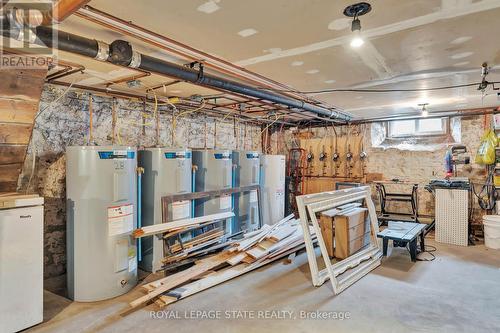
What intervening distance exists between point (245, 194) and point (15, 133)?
→ 9.24 ft

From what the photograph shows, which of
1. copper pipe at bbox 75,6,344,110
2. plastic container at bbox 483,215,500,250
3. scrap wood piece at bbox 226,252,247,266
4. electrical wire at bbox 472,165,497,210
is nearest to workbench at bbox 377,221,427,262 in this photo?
plastic container at bbox 483,215,500,250

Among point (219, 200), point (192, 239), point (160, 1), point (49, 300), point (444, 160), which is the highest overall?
point (160, 1)

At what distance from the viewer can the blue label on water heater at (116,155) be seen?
2629 mm

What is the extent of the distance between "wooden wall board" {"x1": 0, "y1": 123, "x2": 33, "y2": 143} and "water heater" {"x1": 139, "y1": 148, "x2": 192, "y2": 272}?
113cm

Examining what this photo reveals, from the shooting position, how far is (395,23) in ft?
5.89

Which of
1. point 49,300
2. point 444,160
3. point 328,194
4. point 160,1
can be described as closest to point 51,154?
point 49,300

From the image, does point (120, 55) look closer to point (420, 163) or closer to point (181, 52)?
point (181, 52)

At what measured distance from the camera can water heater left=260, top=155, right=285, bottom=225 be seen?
4902 mm

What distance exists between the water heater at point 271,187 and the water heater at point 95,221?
2.55 meters

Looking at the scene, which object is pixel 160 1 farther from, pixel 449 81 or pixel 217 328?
pixel 449 81

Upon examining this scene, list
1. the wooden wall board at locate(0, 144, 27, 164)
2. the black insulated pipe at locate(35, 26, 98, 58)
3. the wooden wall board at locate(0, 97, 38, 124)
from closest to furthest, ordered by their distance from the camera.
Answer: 1. the black insulated pipe at locate(35, 26, 98, 58)
2. the wooden wall board at locate(0, 97, 38, 124)
3. the wooden wall board at locate(0, 144, 27, 164)

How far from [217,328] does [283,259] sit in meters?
1.61

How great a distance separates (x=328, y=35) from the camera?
198 centimetres

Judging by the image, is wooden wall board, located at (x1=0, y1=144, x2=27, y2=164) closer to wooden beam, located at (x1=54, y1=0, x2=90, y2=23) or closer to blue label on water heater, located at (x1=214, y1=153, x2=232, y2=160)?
wooden beam, located at (x1=54, y1=0, x2=90, y2=23)
